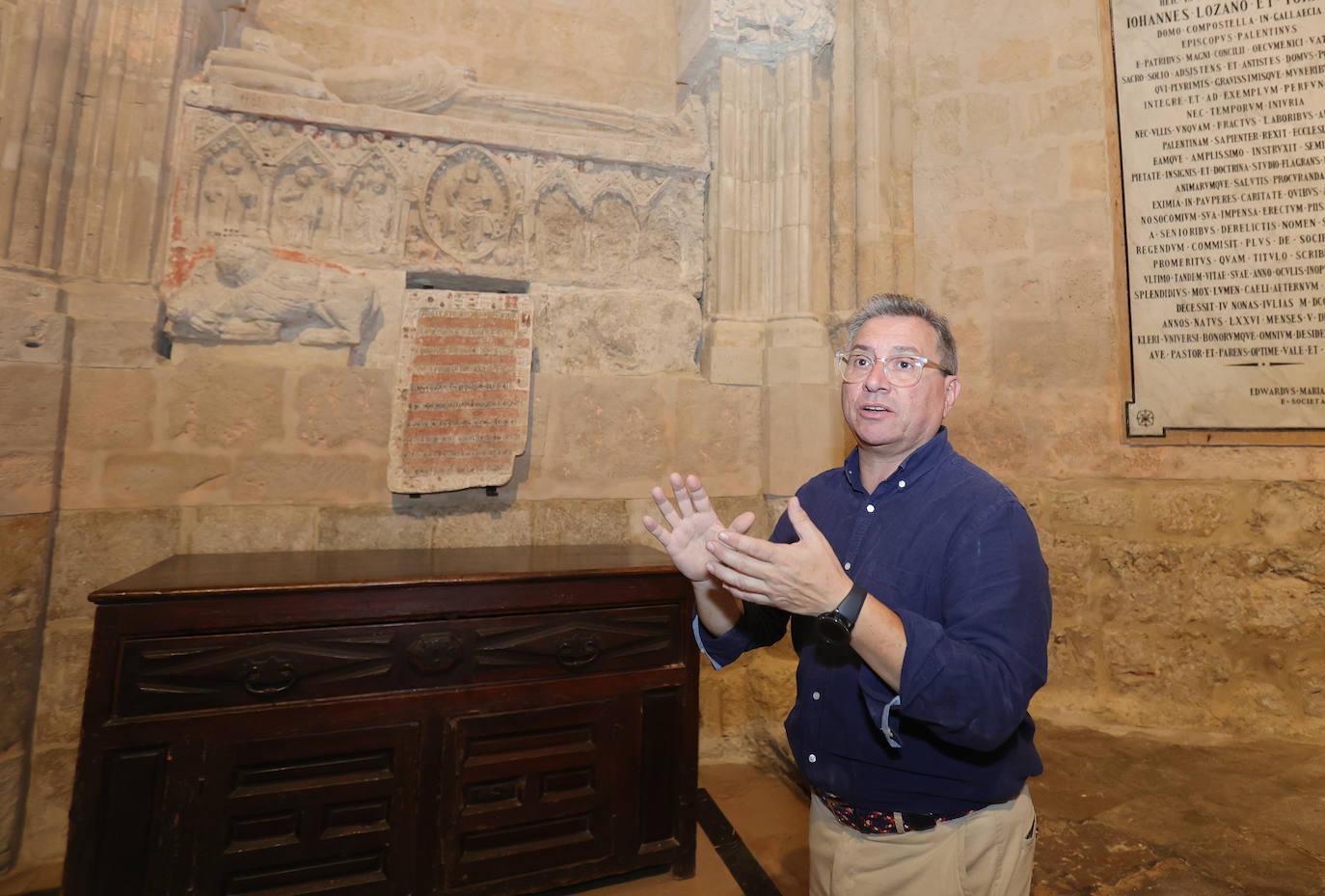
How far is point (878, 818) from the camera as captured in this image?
3.53 ft

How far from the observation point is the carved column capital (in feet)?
9.46

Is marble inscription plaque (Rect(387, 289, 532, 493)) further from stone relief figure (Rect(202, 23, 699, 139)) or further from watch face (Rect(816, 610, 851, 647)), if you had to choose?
watch face (Rect(816, 610, 851, 647))

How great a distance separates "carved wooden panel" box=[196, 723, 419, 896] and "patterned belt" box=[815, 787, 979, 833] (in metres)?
1.19

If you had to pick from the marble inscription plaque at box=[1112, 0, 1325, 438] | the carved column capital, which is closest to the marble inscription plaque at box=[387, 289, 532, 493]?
the carved column capital

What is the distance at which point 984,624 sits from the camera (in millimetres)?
906

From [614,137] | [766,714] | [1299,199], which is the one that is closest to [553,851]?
[766,714]

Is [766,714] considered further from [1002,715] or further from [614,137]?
[614,137]

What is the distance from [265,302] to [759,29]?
2450 millimetres

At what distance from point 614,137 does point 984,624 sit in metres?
2.66

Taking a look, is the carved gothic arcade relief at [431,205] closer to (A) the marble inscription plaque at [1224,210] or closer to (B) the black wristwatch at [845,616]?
(A) the marble inscription plaque at [1224,210]

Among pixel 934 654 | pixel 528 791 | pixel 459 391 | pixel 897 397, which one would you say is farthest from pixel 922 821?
pixel 459 391

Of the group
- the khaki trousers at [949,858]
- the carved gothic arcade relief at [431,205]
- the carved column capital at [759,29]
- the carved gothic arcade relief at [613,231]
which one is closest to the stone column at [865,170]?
the carved column capital at [759,29]

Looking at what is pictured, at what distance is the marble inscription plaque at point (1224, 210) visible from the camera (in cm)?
260

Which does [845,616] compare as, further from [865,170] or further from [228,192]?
[228,192]
